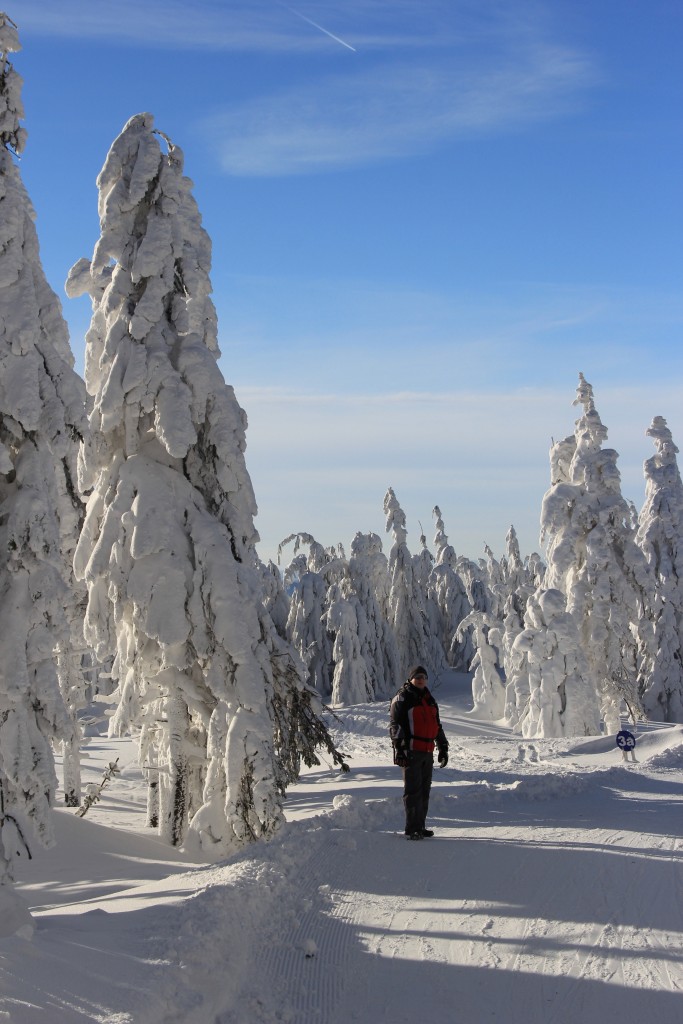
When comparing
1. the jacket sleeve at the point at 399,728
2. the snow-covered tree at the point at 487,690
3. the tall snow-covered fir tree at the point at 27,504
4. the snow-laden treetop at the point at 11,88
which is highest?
the snow-laden treetop at the point at 11,88

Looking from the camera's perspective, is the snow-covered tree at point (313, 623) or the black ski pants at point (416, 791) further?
the snow-covered tree at point (313, 623)

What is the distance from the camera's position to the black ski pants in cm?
888

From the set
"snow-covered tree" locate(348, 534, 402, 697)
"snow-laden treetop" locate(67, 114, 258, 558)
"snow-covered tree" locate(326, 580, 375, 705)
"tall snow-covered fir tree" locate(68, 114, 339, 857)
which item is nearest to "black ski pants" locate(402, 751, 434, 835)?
"tall snow-covered fir tree" locate(68, 114, 339, 857)

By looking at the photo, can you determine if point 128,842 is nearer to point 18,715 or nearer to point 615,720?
point 18,715

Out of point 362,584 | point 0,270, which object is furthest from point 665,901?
point 362,584

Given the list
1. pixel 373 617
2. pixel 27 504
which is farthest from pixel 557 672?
pixel 373 617

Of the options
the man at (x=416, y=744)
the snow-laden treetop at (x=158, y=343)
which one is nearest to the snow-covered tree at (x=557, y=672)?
the snow-laden treetop at (x=158, y=343)

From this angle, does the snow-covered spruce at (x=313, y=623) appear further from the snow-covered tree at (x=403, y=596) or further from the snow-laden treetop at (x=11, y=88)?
the snow-laden treetop at (x=11, y=88)

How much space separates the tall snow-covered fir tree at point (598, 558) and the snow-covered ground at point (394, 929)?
1650cm

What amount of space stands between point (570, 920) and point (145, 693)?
8874 mm

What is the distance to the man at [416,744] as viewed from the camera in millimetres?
8922

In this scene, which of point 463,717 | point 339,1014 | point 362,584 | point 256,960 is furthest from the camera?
point 362,584

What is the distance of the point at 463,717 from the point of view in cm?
3759

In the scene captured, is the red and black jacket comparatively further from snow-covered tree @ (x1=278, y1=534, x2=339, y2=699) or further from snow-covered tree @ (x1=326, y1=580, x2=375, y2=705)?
snow-covered tree @ (x1=278, y1=534, x2=339, y2=699)
